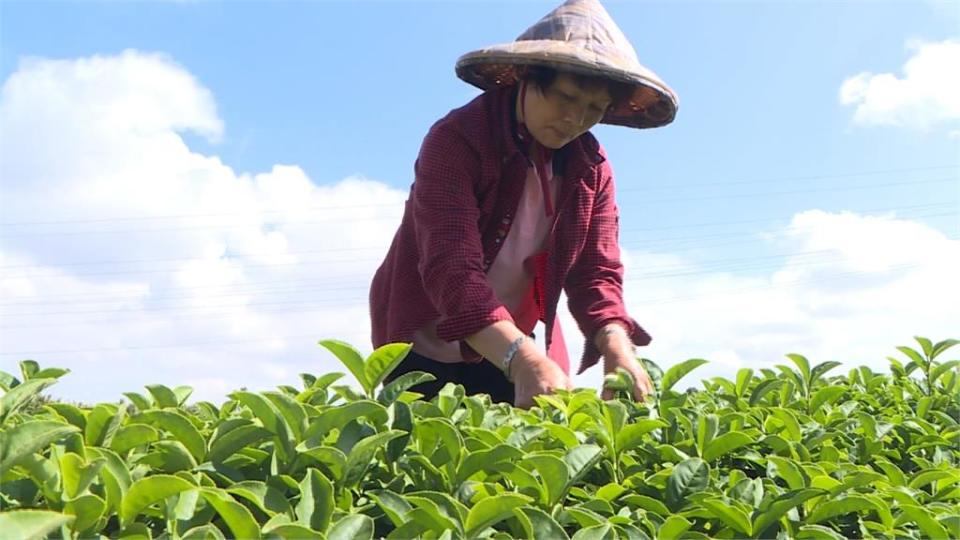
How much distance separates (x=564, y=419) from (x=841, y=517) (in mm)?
563

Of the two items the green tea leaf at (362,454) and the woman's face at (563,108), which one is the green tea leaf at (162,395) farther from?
the woman's face at (563,108)

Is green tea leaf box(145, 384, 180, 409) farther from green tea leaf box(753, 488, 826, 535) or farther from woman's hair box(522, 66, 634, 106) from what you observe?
woman's hair box(522, 66, 634, 106)

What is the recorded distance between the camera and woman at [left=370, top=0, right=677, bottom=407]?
9.72 ft

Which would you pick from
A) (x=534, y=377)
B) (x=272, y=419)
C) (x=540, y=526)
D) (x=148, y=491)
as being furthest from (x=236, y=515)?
(x=534, y=377)

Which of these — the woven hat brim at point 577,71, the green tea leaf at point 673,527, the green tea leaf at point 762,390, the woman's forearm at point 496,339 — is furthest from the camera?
the woven hat brim at point 577,71

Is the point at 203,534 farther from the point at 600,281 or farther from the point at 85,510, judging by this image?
the point at 600,281

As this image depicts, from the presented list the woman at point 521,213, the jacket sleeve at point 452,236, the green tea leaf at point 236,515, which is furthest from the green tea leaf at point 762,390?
the green tea leaf at point 236,515

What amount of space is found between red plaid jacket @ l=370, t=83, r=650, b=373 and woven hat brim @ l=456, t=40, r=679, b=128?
15 centimetres

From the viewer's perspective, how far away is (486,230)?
3.51 meters

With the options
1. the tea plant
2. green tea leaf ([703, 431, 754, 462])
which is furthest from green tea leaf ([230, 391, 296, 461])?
green tea leaf ([703, 431, 754, 462])

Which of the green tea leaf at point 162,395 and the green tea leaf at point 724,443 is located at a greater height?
the green tea leaf at point 162,395

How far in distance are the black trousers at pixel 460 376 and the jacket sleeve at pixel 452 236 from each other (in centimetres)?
61

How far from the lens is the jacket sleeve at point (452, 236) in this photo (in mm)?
2803

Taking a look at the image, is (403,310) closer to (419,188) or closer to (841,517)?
(419,188)
